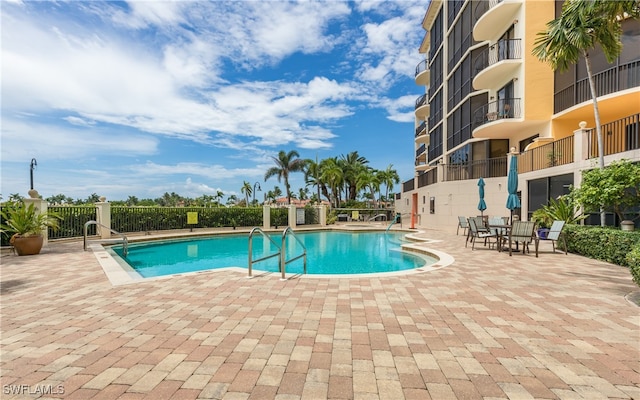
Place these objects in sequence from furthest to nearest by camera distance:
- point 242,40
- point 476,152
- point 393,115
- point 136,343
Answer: point 393,115 → point 476,152 → point 242,40 → point 136,343

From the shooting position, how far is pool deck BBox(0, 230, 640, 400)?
7.14 ft

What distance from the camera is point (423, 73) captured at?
1096 inches

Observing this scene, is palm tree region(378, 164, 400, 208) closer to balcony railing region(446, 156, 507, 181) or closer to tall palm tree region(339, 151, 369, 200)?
tall palm tree region(339, 151, 369, 200)

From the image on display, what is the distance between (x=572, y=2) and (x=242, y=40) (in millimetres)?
10643

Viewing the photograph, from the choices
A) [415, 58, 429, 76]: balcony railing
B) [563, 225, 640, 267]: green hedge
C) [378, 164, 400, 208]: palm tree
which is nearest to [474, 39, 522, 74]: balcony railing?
[563, 225, 640, 267]: green hedge

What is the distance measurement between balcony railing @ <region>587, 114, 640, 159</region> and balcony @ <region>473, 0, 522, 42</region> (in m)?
8.83

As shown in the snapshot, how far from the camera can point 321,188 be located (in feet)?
137

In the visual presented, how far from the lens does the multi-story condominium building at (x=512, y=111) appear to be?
35.1ft

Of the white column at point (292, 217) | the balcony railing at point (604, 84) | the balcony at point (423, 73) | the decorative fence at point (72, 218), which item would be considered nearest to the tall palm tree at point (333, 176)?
the balcony at point (423, 73)

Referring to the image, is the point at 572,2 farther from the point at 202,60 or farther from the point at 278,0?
the point at 202,60

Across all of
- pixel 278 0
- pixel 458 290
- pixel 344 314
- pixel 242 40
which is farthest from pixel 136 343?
pixel 242 40

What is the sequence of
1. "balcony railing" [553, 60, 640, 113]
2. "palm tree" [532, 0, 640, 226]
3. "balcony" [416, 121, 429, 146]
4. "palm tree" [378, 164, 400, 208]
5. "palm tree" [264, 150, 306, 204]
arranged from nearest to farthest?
"palm tree" [532, 0, 640, 226]
"balcony railing" [553, 60, 640, 113]
"balcony" [416, 121, 429, 146]
"palm tree" [264, 150, 306, 204]
"palm tree" [378, 164, 400, 208]

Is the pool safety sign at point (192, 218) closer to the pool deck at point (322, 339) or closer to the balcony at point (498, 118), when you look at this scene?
the pool deck at point (322, 339)

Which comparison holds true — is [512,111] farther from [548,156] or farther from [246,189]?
[246,189]
